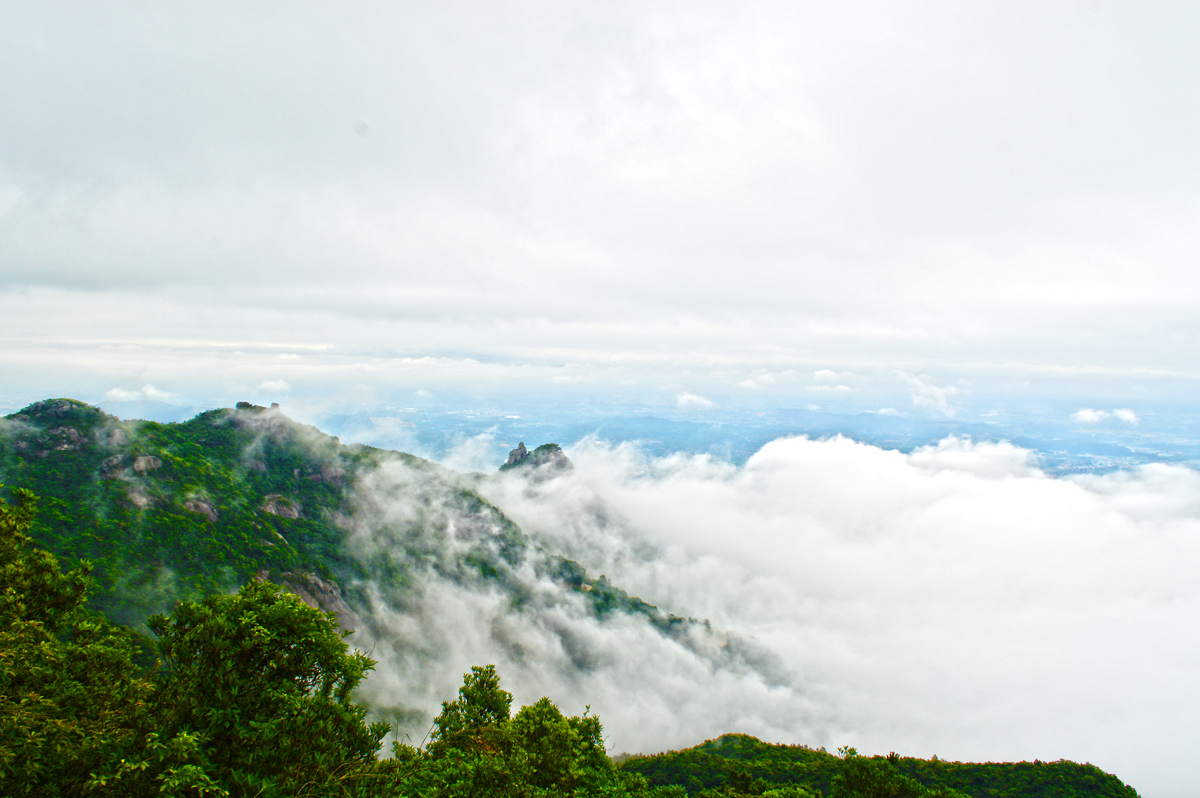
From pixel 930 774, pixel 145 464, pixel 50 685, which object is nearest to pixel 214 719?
pixel 50 685

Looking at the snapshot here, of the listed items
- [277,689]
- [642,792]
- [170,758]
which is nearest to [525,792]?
[277,689]

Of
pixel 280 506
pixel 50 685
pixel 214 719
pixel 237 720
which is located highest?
pixel 214 719

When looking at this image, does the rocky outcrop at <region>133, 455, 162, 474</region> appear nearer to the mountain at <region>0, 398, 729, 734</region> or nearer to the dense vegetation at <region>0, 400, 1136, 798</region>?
the mountain at <region>0, 398, 729, 734</region>

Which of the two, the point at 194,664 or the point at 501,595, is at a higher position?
the point at 194,664

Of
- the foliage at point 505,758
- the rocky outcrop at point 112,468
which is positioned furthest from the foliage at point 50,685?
the rocky outcrop at point 112,468

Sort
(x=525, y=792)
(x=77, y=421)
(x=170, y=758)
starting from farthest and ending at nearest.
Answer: (x=77, y=421) → (x=525, y=792) → (x=170, y=758)

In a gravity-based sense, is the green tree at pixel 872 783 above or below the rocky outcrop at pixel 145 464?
below

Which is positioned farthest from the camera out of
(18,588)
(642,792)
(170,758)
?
(642,792)

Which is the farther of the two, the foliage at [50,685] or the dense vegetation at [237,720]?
the foliage at [50,685]

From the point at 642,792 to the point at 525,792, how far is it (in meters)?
13.1

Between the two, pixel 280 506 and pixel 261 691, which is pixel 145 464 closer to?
pixel 280 506

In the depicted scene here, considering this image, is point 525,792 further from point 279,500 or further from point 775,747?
point 279,500

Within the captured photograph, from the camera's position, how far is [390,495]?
15375 centimetres

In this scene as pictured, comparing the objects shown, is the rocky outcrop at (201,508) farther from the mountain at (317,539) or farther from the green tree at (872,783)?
the green tree at (872,783)
